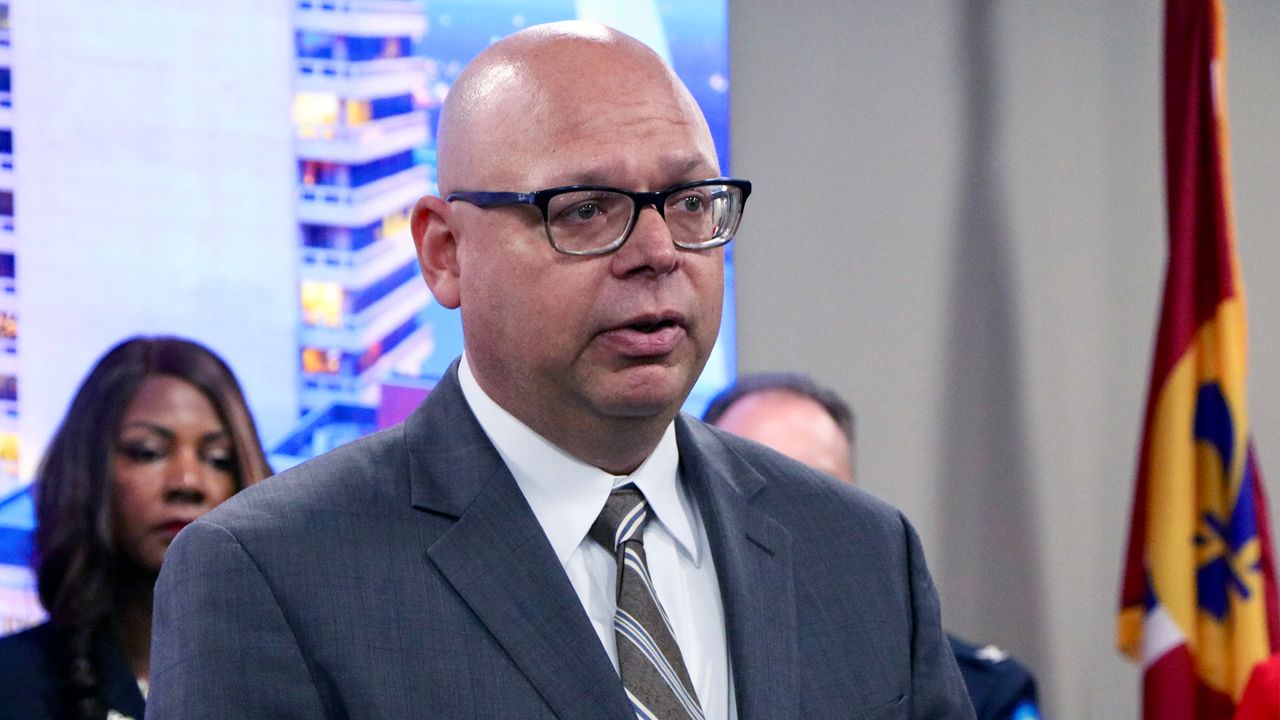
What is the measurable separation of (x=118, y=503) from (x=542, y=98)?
153 cm

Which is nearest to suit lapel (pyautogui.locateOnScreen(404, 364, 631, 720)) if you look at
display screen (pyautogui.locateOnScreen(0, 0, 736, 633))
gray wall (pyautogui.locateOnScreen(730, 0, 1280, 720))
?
display screen (pyautogui.locateOnScreen(0, 0, 736, 633))

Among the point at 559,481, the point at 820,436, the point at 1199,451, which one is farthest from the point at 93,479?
the point at 1199,451

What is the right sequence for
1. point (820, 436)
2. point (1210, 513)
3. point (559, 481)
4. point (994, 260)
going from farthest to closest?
point (994, 260)
point (1210, 513)
point (820, 436)
point (559, 481)

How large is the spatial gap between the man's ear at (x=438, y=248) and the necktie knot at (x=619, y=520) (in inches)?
8.8

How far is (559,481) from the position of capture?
1.24 meters

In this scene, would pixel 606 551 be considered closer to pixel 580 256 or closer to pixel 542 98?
pixel 580 256

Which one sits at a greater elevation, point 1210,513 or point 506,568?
point 506,568

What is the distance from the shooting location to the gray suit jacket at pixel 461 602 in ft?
3.51

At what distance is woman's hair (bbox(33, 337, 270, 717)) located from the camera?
2318 mm

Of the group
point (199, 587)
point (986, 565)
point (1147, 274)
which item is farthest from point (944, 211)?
point (199, 587)

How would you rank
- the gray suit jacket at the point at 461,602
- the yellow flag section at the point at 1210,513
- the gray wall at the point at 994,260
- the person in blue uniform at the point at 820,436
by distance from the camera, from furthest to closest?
the gray wall at the point at 994,260
the yellow flag section at the point at 1210,513
the person in blue uniform at the point at 820,436
the gray suit jacket at the point at 461,602

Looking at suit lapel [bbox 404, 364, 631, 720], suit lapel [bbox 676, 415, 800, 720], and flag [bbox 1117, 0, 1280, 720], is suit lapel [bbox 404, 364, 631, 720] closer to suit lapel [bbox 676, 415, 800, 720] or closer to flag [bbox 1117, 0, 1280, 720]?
suit lapel [bbox 676, 415, 800, 720]

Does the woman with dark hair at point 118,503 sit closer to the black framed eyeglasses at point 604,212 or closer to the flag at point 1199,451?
the black framed eyeglasses at point 604,212

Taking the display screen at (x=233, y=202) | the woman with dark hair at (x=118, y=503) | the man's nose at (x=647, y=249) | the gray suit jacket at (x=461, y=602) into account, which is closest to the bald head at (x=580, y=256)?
the man's nose at (x=647, y=249)
